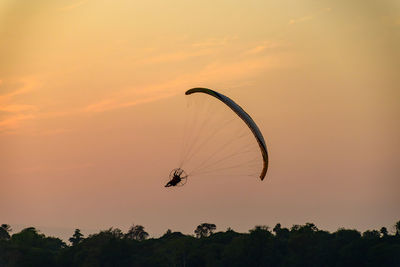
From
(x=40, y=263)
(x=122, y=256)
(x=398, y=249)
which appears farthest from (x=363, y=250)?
(x=40, y=263)

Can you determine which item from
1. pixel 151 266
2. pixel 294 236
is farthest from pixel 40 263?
pixel 294 236

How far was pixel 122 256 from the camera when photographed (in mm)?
190625

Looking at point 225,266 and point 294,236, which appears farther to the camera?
point 294,236

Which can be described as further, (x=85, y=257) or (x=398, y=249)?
(x=85, y=257)

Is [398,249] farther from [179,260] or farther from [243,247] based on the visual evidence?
[179,260]

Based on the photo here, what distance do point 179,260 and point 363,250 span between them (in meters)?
37.1

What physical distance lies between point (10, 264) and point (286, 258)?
56787mm

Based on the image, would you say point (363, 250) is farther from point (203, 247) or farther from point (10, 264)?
point (10, 264)

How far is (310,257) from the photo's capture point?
18988cm

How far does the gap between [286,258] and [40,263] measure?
163ft

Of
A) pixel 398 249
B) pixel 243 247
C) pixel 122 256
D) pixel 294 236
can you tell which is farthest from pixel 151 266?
pixel 398 249

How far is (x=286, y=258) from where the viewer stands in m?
190

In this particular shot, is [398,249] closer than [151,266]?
Yes

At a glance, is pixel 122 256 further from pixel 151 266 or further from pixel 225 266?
pixel 225 266
